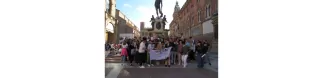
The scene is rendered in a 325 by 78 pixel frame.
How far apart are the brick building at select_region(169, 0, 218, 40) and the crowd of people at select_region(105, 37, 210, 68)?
Result: 246 mm

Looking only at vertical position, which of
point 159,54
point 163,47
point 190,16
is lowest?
point 159,54

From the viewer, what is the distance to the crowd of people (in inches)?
288

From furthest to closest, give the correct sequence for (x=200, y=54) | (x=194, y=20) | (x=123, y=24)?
(x=200, y=54)
(x=194, y=20)
(x=123, y=24)

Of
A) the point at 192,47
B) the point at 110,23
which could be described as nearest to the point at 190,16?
the point at 192,47

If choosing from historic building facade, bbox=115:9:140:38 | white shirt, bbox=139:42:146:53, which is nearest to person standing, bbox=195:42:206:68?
white shirt, bbox=139:42:146:53

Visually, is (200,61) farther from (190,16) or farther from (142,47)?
(142,47)

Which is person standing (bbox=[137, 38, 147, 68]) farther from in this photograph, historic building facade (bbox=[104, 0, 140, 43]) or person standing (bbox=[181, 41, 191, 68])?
historic building facade (bbox=[104, 0, 140, 43])

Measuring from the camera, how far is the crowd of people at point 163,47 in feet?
24.0

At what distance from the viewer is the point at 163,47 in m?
7.91

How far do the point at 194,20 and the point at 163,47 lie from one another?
149 cm
